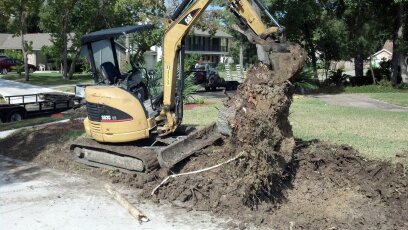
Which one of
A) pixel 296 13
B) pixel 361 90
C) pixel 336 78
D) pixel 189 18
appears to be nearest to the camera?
pixel 189 18

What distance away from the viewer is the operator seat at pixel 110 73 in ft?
31.0

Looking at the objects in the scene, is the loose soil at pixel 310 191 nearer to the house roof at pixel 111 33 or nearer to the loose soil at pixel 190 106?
the house roof at pixel 111 33

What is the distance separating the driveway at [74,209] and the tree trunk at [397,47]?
25945 mm

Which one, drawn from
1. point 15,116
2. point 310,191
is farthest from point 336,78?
point 310,191

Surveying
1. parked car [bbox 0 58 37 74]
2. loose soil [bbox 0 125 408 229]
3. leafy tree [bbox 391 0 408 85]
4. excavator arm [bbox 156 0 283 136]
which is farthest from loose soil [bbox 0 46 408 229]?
parked car [bbox 0 58 37 74]

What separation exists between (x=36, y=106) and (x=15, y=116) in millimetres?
1207

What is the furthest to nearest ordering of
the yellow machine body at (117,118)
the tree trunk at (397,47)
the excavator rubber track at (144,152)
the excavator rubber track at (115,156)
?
the tree trunk at (397,47)
the yellow machine body at (117,118)
the excavator rubber track at (115,156)
the excavator rubber track at (144,152)

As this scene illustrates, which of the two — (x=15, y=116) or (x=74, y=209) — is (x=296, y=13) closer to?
(x=15, y=116)

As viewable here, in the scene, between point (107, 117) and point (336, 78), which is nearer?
point (107, 117)

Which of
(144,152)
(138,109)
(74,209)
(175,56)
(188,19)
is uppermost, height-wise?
(188,19)

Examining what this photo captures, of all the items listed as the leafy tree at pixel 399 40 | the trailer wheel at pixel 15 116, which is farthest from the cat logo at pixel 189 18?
the leafy tree at pixel 399 40

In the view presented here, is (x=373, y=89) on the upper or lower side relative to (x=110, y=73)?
lower

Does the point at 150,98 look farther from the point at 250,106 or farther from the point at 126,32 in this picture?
the point at 250,106

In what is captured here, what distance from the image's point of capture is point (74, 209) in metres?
7.28
